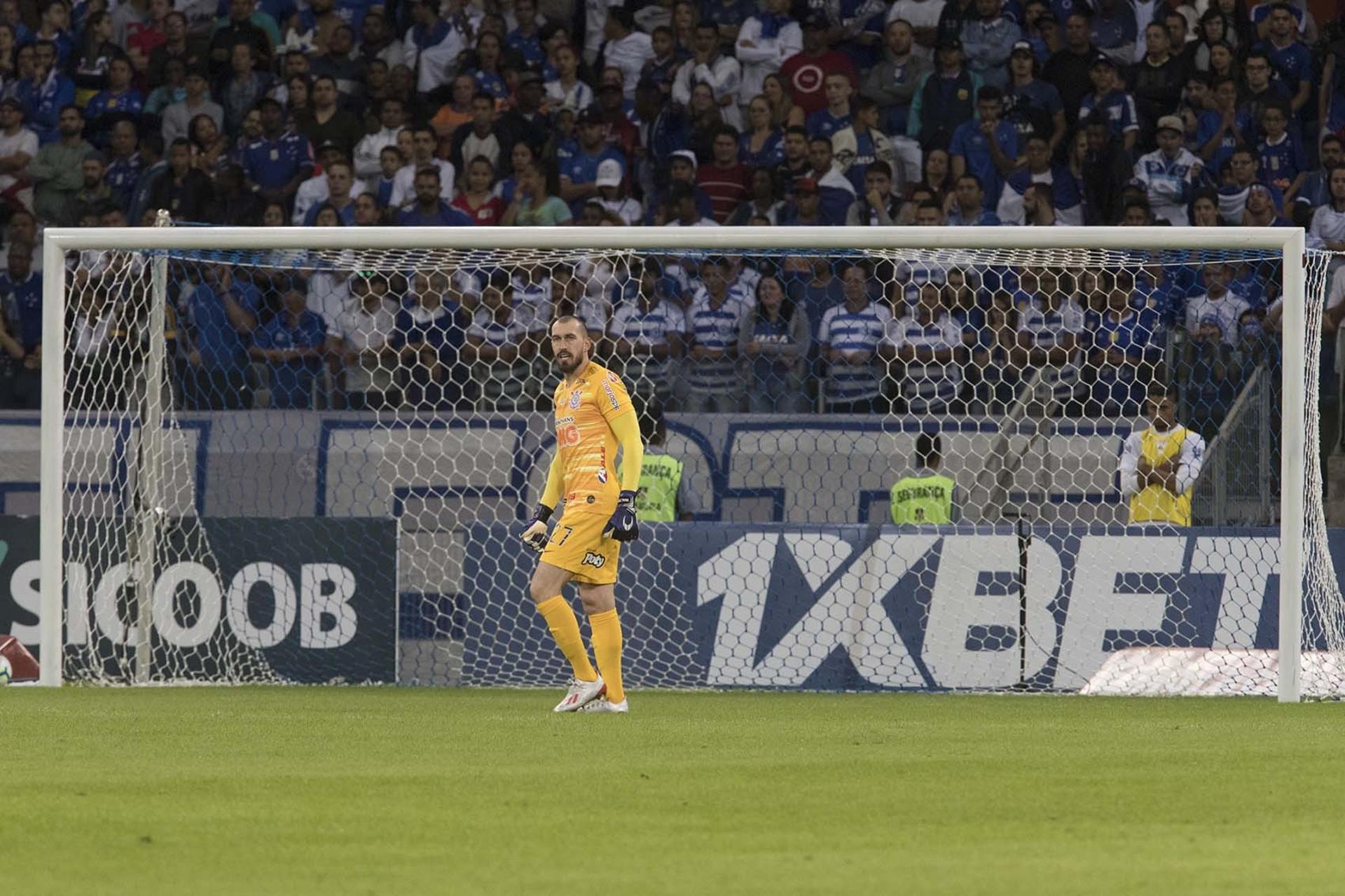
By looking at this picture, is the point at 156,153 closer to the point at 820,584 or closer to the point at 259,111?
the point at 259,111

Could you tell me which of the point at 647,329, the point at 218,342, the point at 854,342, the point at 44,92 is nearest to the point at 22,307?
the point at 218,342

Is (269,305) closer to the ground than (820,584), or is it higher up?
higher up

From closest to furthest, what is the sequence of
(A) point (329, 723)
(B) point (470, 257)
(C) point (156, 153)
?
(A) point (329, 723), (B) point (470, 257), (C) point (156, 153)

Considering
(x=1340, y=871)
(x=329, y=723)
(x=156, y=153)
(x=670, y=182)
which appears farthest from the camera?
(x=156, y=153)

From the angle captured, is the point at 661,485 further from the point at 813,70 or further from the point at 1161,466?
the point at 813,70

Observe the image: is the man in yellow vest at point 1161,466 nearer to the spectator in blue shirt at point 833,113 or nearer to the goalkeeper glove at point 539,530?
the goalkeeper glove at point 539,530

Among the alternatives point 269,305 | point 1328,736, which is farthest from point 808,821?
point 269,305

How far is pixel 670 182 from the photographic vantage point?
17312 millimetres

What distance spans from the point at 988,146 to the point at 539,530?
8.13 m

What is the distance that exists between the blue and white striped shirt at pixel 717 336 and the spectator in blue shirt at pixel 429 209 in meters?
3.20

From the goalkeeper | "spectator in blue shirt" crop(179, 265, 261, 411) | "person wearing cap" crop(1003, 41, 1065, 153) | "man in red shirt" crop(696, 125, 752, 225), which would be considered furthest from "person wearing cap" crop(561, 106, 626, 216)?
the goalkeeper

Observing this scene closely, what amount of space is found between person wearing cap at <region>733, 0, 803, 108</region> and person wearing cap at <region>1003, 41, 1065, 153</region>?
204cm

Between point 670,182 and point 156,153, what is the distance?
481cm

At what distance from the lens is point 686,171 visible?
17.2m
